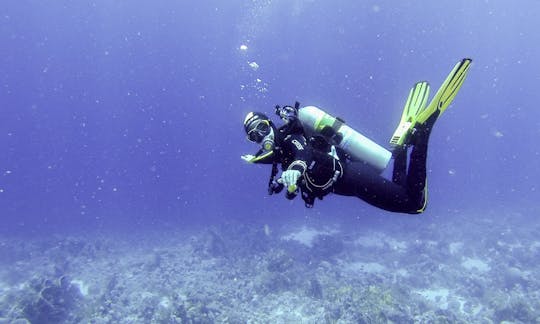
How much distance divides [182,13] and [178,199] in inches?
1875

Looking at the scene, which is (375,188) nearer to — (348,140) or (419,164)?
(419,164)

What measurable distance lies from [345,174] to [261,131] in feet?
4.35

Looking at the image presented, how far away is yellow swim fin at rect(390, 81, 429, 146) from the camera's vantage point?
482cm

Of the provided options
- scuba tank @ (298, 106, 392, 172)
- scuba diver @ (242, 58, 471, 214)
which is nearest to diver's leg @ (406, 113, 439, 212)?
scuba diver @ (242, 58, 471, 214)

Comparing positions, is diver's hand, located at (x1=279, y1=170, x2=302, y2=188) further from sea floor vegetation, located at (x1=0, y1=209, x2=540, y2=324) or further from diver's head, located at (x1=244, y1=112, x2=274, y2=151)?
sea floor vegetation, located at (x1=0, y1=209, x2=540, y2=324)

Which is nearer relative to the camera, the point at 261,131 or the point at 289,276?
the point at 261,131

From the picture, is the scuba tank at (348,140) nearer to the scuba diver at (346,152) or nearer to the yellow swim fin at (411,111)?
the scuba diver at (346,152)

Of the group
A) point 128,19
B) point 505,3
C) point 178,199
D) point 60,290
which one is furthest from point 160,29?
point 60,290

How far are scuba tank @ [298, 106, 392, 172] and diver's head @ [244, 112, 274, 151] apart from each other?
62 centimetres

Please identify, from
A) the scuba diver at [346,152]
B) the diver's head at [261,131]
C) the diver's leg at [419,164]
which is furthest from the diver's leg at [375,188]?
the diver's head at [261,131]

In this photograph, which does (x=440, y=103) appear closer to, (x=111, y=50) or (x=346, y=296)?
(x=346, y=296)

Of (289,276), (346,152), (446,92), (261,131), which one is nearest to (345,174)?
(346,152)

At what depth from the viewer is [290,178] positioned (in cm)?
371

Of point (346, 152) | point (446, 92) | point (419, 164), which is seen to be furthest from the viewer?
point (346, 152)
